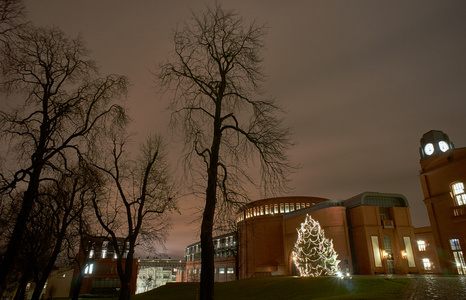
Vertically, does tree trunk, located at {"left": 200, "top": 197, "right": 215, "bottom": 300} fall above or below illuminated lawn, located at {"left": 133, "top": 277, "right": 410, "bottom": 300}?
above

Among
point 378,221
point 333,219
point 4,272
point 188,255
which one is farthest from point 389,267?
point 188,255

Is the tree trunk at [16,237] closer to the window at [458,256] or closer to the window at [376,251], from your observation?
the window at [458,256]

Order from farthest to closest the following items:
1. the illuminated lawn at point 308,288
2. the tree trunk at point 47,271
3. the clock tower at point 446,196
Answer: the clock tower at point 446,196 → the illuminated lawn at point 308,288 → the tree trunk at point 47,271

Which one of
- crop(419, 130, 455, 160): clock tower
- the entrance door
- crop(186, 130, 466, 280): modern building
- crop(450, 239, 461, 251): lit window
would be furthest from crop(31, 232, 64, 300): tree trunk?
the entrance door

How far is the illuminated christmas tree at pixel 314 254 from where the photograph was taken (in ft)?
101

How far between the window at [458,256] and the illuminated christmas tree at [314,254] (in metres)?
10.8

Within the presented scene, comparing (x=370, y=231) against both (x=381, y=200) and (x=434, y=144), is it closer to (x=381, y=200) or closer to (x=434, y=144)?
(x=381, y=200)

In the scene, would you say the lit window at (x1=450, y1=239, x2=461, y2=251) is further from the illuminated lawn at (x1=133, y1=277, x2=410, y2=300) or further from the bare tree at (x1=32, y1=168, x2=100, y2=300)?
the bare tree at (x1=32, y1=168, x2=100, y2=300)

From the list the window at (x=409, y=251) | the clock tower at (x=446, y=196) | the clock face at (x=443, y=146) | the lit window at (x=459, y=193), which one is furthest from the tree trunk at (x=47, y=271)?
the window at (x=409, y=251)

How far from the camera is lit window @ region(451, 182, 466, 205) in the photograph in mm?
26062

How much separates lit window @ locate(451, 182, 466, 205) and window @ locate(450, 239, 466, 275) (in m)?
3.71

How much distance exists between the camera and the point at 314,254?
31.5m

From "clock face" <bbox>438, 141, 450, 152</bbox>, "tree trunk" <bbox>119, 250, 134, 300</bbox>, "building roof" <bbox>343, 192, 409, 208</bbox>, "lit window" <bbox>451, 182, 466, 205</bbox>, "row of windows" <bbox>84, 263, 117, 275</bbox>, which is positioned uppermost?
"clock face" <bbox>438, 141, 450, 152</bbox>

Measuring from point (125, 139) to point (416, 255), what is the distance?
3845 centimetres
